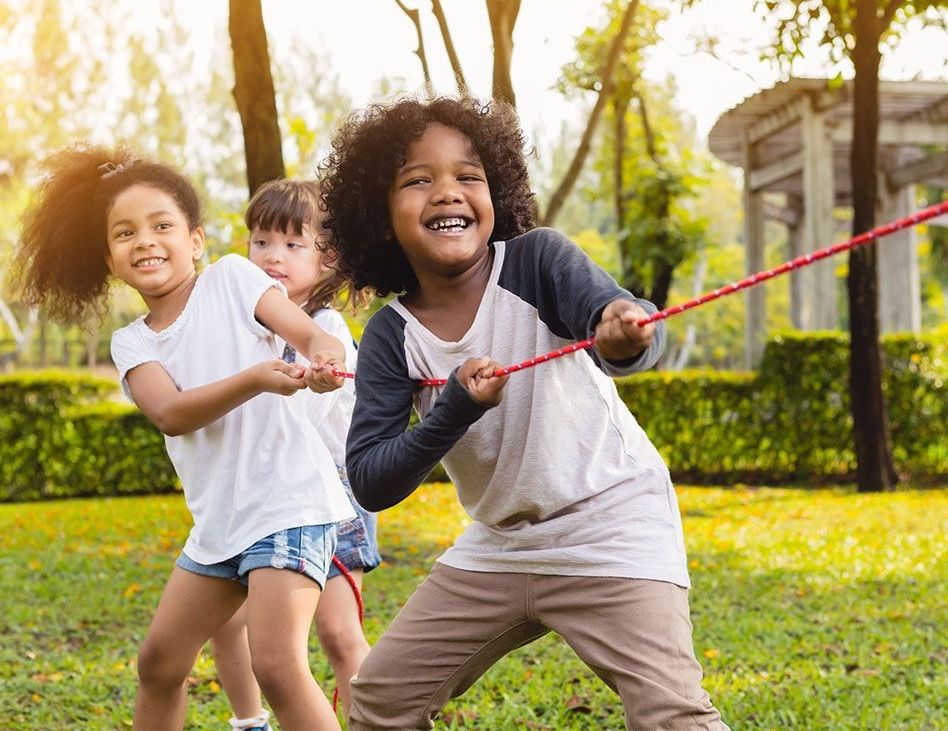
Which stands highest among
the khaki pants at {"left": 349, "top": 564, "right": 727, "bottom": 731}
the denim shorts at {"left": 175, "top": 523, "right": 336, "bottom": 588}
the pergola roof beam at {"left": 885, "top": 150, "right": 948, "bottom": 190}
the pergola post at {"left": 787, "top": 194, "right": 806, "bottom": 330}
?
the pergola roof beam at {"left": 885, "top": 150, "right": 948, "bottom": 190}

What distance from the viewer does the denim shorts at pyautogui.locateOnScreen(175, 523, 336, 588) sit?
106 inches

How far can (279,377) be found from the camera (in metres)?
2.54

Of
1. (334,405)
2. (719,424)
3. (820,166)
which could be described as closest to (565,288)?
(334,405)

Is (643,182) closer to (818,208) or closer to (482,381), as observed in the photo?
(818,208)

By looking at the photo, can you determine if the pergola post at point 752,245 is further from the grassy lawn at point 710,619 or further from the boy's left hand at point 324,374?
the boy's left hand at point 324,374

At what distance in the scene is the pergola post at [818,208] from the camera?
39.5 ft

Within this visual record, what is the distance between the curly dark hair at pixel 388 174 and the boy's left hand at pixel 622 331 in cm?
68

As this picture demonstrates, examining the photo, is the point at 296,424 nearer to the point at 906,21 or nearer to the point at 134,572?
the point at 134,572

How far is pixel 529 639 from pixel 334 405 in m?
1.25

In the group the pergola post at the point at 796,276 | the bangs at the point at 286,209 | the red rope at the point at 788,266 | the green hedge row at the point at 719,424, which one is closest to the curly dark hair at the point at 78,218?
the bangs at the point at 286,209

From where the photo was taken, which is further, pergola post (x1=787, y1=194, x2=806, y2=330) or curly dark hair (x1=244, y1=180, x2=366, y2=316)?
pergola post (x1=787, y1=194, x2=806, y2=330)

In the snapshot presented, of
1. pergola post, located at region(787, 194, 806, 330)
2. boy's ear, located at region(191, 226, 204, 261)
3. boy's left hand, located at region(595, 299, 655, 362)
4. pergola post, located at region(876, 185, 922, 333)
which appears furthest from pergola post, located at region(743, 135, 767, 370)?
boy's left hand, located at region(595, 299, 655, 362)

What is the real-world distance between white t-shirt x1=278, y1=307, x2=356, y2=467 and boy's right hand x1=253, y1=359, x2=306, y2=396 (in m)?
0.83

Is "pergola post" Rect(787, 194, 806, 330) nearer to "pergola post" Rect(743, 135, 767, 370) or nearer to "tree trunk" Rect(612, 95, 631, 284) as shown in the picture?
"pergola post" Rect(743, 135, 767, 370)
